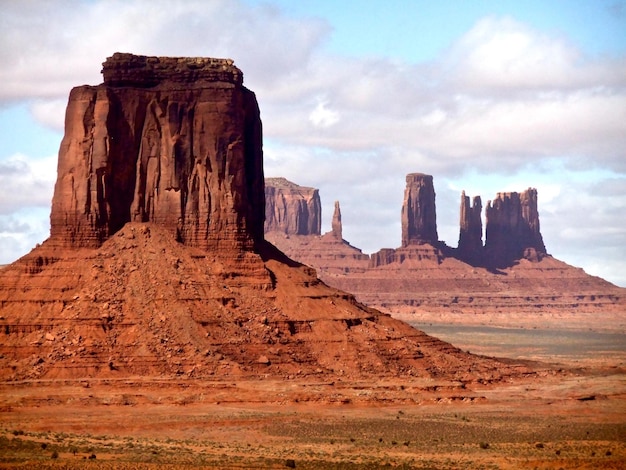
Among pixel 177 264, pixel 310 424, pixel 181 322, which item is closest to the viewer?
pixel 310 424

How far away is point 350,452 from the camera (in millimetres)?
83688

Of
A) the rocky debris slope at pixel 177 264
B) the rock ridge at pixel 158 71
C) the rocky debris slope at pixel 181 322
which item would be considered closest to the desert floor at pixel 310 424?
the rocky debris slope at pixel 181 322

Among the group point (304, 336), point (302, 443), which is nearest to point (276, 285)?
point (304, 336)

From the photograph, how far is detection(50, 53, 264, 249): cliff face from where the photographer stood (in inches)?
4572

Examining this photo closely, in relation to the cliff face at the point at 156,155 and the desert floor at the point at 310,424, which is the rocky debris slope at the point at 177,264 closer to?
the cliff face at the point at 156,155

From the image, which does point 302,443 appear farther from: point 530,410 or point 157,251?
point 157,251

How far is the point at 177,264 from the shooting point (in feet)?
374

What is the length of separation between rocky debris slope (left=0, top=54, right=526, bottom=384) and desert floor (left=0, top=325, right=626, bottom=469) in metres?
3.86

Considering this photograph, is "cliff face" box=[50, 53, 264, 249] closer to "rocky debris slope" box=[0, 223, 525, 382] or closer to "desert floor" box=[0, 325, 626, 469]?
"rocky debris slope" box=[0, 223, 525, 382]

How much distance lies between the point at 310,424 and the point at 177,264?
22.4 meters

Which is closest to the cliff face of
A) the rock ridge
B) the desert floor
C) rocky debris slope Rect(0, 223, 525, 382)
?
the rock ridge

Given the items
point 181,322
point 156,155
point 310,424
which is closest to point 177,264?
point 181,322

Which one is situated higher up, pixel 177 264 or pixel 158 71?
pixel 158 71

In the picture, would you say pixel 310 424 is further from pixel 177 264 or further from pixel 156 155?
pixel 156 155
